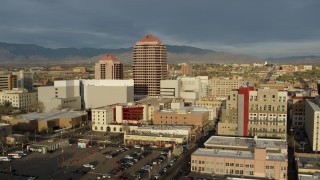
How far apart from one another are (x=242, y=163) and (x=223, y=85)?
146ft

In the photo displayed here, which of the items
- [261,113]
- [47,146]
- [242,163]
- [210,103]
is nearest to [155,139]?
[47,146]

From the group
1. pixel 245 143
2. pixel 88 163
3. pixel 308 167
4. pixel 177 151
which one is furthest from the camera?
pixel 177 151

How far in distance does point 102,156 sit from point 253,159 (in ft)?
38.5

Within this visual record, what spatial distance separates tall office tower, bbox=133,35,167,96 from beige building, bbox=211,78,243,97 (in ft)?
32.0

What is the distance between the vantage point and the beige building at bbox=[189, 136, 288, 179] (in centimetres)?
1969

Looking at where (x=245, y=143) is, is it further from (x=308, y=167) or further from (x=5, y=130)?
(x=5, y=130)

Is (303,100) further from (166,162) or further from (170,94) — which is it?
(170,94)

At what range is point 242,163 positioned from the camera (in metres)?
20.1

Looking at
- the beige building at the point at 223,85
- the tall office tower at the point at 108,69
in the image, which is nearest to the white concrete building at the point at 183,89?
the beige building at the point at 223,85

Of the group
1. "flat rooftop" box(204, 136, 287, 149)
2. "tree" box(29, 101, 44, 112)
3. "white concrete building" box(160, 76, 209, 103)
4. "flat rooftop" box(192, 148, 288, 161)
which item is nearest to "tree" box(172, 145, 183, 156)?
"flat rooftop" box(204, 136, 287, 149)

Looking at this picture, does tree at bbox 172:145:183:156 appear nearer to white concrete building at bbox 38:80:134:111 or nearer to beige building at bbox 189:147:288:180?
beige building at bbox 189:147:288:180

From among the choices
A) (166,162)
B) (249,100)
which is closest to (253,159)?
(166,162)

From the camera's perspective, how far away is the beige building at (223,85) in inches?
2486

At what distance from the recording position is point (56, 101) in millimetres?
46094
